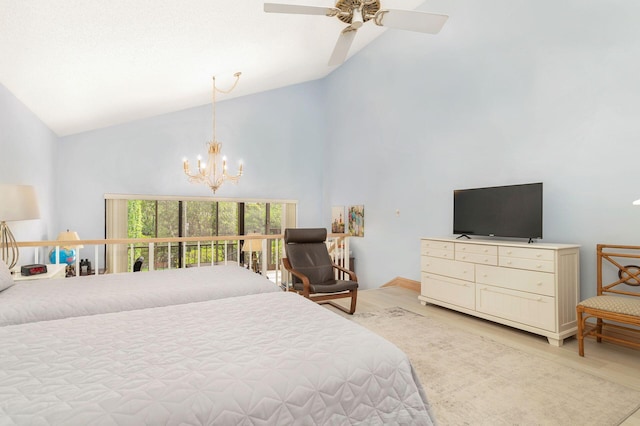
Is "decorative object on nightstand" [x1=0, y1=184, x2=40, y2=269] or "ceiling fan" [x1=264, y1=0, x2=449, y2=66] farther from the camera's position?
"decorative object on nightstand" [x1=0, y1=184, x2=40, y2=269]

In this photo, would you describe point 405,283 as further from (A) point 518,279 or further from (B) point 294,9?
(B) point 294,9

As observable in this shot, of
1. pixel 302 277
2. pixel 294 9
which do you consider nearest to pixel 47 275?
pixel 302 277

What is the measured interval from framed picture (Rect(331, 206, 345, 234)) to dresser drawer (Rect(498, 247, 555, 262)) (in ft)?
12.7

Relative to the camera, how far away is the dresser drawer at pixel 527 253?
9.81ft

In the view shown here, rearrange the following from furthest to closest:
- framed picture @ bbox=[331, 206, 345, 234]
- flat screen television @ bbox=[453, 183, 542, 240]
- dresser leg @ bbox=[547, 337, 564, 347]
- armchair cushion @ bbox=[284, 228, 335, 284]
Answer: framed picture @ bbox=[331, 206, 345, 234], armchair cushion @ bbox=[284, 228, 335, 284], flat screen television @ bbox=[453, 183, 542, 240], dresser leg @ bbox=[547, 337, 564, 347]

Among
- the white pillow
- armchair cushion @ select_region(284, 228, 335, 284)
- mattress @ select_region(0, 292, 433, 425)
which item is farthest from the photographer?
armchair cushion @ select_region(284, 228, 335, 284)

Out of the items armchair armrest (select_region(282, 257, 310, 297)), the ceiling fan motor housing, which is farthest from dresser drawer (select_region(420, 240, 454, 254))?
the ceiling fan motor housing

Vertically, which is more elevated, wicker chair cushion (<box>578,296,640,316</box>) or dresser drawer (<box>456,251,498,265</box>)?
dresser drawer (<box>456,251,498,265</box>)

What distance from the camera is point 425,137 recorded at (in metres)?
5.05

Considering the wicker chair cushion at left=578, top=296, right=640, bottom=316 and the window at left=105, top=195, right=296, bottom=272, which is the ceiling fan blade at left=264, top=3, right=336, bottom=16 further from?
the window at left=105, top=195, right=296, bottom=272

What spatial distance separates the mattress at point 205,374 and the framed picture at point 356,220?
15.9 ft

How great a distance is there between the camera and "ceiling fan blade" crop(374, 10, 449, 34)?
2400 millimetres

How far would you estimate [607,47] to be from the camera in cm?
310

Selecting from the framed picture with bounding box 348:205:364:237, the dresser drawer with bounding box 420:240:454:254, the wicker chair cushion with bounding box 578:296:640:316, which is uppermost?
the framed picture with bounding box 348:205:364:237
